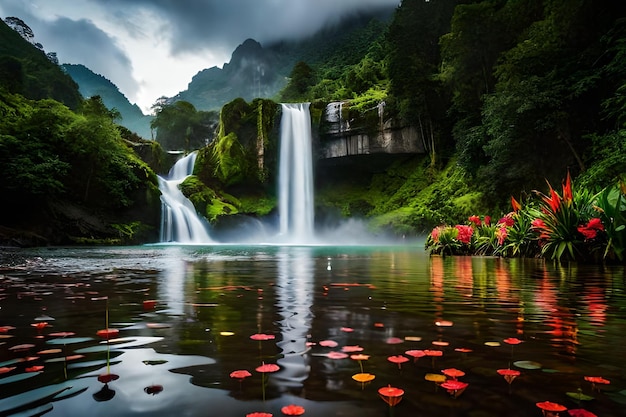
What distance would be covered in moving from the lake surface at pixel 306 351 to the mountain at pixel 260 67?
88.2 m

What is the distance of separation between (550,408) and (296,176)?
35.0 metres

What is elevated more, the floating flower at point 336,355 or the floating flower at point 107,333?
the floating flower at point 107,333

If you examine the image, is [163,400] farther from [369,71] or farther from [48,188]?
[369,71]

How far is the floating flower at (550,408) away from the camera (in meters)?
1.22

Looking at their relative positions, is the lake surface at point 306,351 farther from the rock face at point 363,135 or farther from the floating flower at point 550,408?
the rock face at point 363,135

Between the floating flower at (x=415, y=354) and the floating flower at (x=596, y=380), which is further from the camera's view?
the floating flower at (x=415, y=354)

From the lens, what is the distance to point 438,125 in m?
33.5

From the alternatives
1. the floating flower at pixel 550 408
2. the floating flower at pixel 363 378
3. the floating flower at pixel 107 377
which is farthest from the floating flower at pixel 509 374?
the floating flower at pixel 107 377

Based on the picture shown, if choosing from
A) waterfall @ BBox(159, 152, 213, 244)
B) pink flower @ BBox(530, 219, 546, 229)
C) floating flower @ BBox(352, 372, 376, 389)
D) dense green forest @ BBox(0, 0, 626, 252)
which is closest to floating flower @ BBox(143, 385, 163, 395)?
floating flower @ BBox(352, 372, 376, 389)

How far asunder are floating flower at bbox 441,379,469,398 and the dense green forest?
47.7ft

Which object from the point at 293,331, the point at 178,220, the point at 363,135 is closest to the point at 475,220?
the point at 293,331

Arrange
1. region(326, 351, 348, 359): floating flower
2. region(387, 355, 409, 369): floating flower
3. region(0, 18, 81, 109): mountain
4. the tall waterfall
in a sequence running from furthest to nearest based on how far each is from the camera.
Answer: region(0, 18, 81, 109): mountain → the tall waterfall → region(326, 351, 348, 359): floating flower → region(387, 355, 409, 369): floating flower

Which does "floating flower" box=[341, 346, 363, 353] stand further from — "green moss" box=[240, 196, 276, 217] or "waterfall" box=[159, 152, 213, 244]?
"green moss" box=[240, 196, 276, 217]

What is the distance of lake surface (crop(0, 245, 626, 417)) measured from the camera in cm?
134
